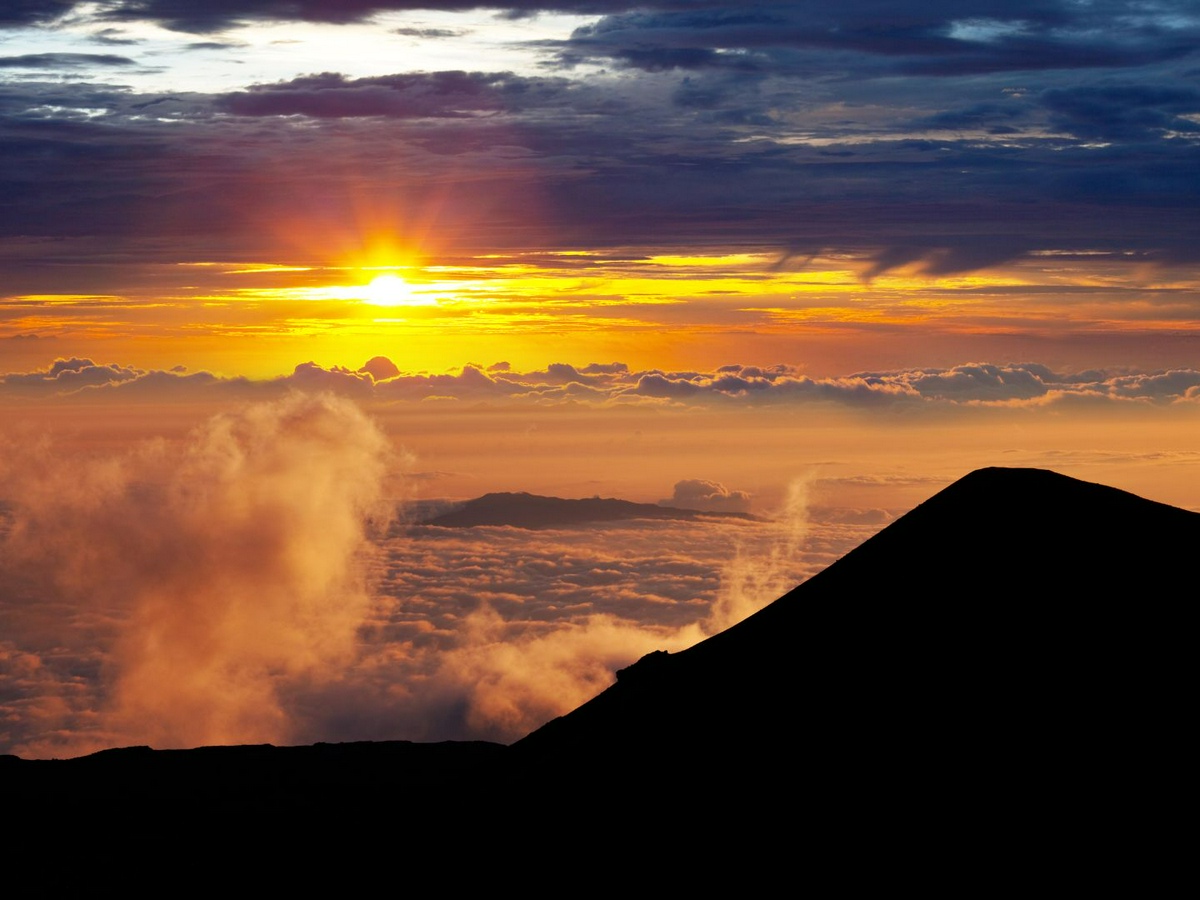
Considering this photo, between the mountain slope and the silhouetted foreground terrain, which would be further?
the mountain slope

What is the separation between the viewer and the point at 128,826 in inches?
2867

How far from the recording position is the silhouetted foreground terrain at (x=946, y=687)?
25.4m

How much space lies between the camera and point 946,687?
28125 mm

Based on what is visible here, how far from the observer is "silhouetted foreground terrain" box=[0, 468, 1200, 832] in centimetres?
2544

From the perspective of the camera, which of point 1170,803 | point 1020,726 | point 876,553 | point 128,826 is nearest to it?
point 1170,803

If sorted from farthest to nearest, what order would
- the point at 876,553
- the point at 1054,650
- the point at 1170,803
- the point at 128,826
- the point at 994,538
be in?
1. the point at 128,826
2. the point at 876,553
3. the point at 994,538
4. the point at 1054,650
5. the point at 1170,803

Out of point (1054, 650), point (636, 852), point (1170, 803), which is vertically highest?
point (1054, 650)

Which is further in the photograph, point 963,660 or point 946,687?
point 963,660

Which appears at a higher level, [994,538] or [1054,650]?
[994,538]

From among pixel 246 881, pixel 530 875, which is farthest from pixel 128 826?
pixel 530 875

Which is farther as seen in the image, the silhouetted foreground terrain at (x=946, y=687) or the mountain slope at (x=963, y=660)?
the mountain slope at (x=963, y=660)

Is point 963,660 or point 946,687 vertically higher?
point 963,660

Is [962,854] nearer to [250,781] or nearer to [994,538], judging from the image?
[994,538]

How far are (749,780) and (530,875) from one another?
552cm
